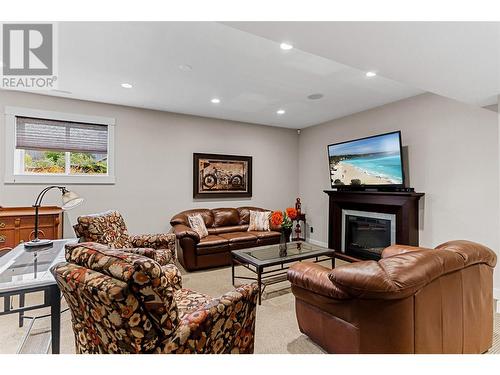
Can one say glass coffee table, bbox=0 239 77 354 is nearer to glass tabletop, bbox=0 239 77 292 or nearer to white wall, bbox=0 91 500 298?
glass tabletop, bbox=0 239 77 292

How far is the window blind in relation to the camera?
3740 millimetres

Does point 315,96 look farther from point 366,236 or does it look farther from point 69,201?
point 69,201

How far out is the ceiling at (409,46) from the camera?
148cm

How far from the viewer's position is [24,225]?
3.25m

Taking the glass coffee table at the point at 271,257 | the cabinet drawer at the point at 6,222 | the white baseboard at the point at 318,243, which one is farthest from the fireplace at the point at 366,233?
the cabinet drawer at the point at 6,222

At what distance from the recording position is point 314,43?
5.55 ft

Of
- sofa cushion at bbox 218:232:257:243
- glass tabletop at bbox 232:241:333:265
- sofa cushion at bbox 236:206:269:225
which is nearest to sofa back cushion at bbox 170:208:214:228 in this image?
sofa cushion at bbox 218:232:257:243

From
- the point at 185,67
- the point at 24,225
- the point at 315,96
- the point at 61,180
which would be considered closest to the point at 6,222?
the point at 24,225

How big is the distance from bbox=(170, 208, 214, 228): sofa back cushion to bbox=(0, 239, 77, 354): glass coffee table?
7.25ft

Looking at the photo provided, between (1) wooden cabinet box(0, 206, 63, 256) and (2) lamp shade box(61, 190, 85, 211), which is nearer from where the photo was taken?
(2) lamp shade box(61, 190, 85, 211)

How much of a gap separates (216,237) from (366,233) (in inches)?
103

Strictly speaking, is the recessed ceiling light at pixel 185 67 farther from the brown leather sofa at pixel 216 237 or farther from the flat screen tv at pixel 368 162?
the flat screen tv at pixel 368 162

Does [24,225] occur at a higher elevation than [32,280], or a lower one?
higher
